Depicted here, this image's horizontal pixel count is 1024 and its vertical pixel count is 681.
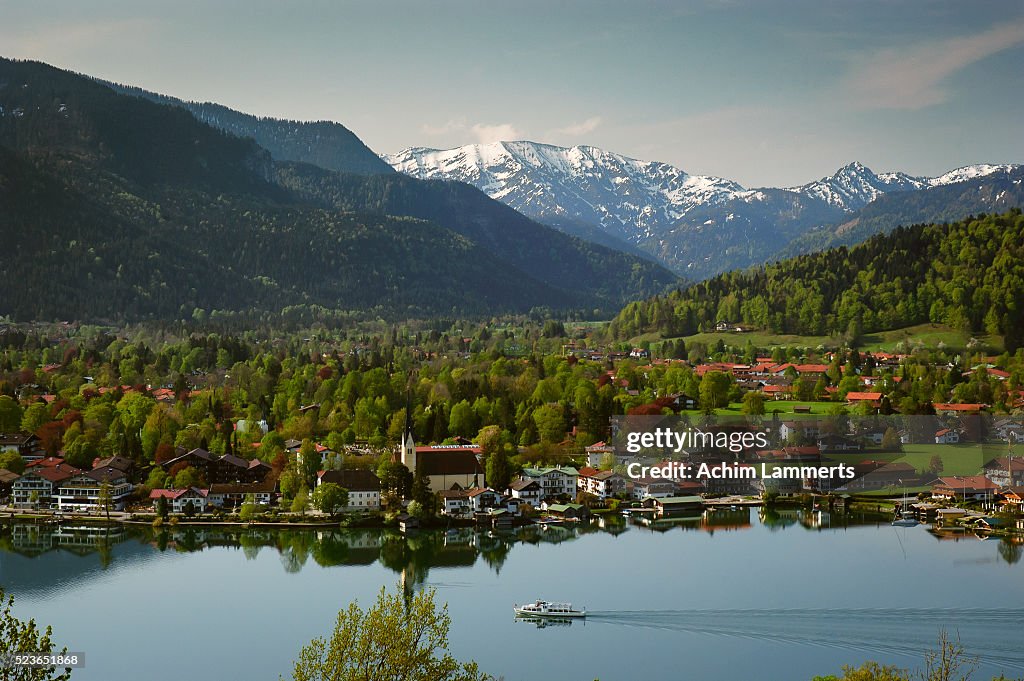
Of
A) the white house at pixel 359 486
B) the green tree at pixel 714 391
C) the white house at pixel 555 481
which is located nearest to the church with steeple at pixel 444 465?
the white house at pixel 359 486

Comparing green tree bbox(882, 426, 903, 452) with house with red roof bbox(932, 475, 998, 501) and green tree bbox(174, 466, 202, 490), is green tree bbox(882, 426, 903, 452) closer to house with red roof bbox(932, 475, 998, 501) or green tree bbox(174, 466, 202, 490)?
house with red roof bbox(932, 475, 998, 501)

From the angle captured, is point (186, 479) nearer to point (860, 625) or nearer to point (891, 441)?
point (860, 625)

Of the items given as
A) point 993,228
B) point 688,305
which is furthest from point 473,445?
point 993,228

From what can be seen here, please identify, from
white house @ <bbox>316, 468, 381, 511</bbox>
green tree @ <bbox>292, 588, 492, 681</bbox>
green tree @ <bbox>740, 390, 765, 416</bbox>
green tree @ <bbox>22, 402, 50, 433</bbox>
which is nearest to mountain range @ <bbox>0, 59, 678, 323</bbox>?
green tree @ <bbox>22, 402, 50, 433</bbox>

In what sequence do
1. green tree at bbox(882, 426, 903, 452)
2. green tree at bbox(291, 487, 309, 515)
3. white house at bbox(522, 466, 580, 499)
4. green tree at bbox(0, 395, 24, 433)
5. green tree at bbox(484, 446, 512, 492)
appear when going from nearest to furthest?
green tree at bbox(291, 487, 309, 515)
white house at bbox(522, 466, 580, 499)
green tree at bbox(484, 446, 512, 492)
green tree at bbox(882, 426, 903, 452)
green tree at bbox(0, 395, 24, 433)

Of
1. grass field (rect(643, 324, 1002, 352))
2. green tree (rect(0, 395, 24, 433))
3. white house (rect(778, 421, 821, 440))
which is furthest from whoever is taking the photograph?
grass field (rect(643, 324, 1002, 352))
